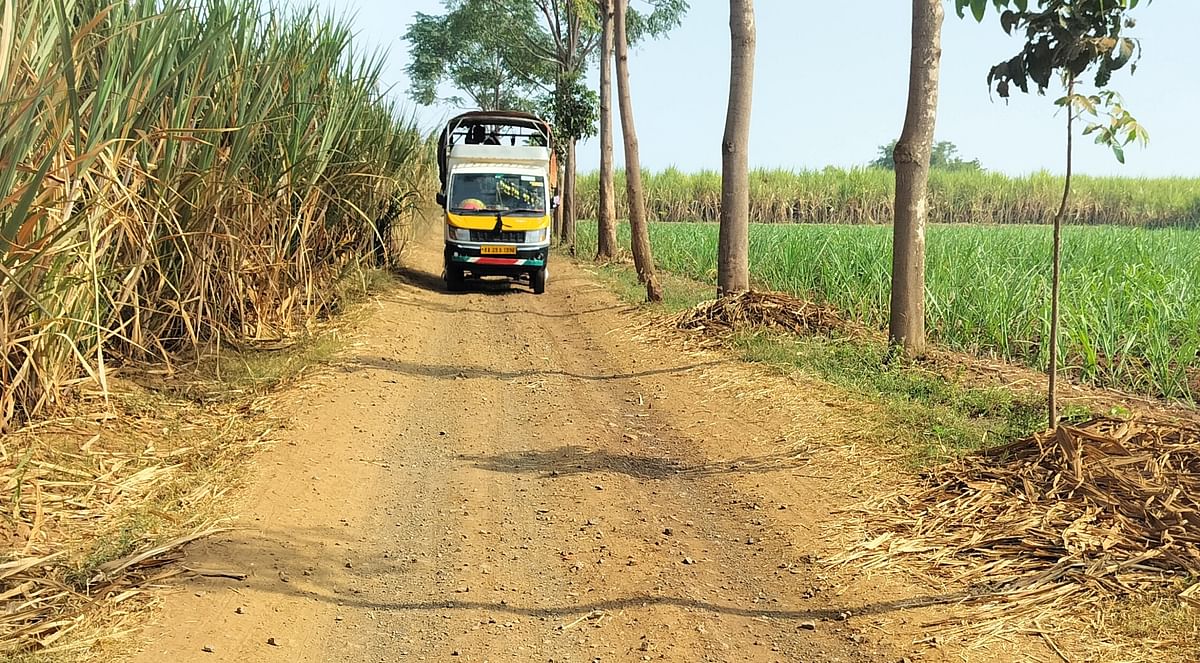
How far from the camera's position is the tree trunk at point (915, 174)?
8406mm

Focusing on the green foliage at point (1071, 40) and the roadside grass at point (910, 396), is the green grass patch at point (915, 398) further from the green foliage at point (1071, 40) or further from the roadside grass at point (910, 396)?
the green foliage at point (1071, 40)

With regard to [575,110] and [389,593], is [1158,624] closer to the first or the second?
[389,593]

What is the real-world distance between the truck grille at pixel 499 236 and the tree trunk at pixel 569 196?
31.1 feet

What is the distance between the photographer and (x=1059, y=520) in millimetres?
5004

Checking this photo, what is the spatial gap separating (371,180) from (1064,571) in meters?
10.2

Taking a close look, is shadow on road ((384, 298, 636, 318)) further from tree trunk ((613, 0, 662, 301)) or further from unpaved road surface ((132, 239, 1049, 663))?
unpaved road surface ((132, 239, 1049, 663))

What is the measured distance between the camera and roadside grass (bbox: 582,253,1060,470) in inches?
259

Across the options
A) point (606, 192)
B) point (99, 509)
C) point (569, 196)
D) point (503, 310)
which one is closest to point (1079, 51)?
point (99, 509)

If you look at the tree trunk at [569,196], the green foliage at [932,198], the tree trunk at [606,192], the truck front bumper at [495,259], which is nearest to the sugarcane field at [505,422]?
the truck front bumper at [495,259]

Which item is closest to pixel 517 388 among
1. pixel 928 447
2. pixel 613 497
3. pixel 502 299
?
pixel 613 497

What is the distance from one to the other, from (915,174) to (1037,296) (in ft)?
9.79

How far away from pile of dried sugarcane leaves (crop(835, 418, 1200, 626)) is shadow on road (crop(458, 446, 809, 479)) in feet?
3.30

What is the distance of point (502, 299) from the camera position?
15180 millimetres

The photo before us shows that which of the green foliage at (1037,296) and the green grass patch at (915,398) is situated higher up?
the green foliage at (1037,296)
